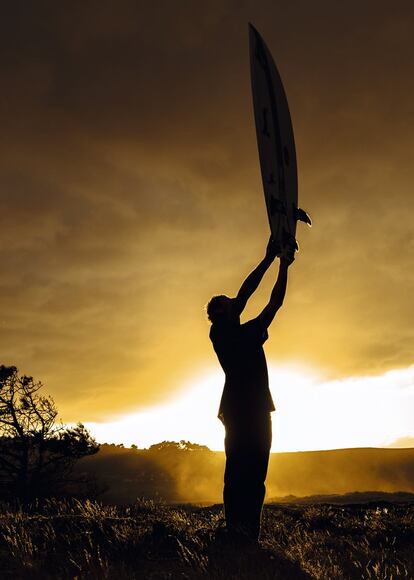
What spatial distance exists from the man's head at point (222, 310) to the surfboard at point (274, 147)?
90 cm

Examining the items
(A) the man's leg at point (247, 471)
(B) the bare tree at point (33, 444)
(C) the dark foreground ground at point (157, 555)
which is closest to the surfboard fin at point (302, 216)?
(A) the man's leg at point (247, 471)

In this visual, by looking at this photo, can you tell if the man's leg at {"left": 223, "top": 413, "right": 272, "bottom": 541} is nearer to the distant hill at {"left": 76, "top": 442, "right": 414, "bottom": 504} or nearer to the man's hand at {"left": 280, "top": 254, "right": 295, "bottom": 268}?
the man's hand at {"left": 280, "top": 254, "right": 295, "bottom": 268}

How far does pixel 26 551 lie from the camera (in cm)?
433

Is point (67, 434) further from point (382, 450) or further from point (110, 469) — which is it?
point (382, 450)

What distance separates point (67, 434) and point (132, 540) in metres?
24.2

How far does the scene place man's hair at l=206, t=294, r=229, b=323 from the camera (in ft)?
19.0

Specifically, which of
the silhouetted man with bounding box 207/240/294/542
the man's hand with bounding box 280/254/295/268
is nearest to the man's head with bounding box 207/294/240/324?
the silhouetted man with bounding box 207/240/294/542

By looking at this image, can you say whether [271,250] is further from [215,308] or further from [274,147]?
[274,147]

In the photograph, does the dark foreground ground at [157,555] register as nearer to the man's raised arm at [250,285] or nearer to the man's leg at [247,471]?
the man's leg at [247,471]

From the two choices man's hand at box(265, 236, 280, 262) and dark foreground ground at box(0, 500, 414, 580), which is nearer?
dark foreground ground at box(0, 500, 414, 580)

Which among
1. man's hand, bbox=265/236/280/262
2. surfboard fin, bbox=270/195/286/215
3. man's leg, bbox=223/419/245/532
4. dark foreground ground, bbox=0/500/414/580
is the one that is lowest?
dark foreground ground, bbox=0/500/414/580

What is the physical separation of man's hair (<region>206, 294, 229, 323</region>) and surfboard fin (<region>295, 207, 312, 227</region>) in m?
1.71

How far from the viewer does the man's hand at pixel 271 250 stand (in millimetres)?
6176

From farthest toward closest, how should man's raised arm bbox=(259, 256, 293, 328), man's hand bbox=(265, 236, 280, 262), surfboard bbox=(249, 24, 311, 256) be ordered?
surfboard bbox=(249, 24, 311, 256), man's hand bbox=(265, 236, 280, 262), man's raised arm bbox=(259, 256, 293, 328)
